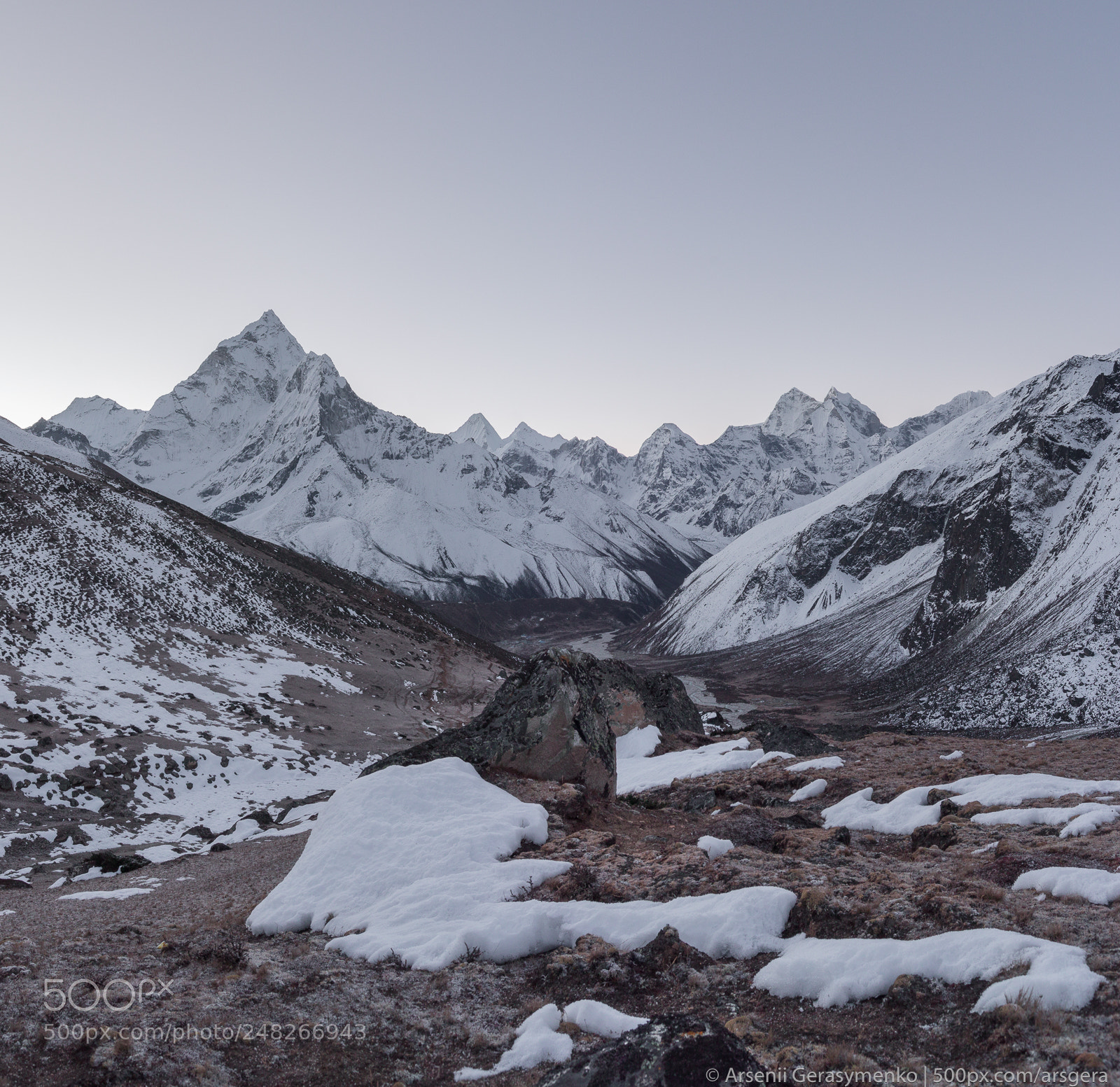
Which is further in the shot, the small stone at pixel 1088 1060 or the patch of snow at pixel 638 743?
the patch of snow at pixel 638 743

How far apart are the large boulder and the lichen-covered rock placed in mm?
13115

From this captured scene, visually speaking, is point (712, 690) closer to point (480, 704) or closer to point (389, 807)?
point (480, 704)

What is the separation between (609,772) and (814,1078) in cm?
1396

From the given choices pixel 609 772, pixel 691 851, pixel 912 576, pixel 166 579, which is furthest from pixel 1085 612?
pixel 166 579

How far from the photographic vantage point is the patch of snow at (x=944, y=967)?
21.8 feet

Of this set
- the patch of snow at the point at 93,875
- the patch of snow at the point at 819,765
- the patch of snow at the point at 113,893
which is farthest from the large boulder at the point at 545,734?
the patch of snow at the point at 93,875

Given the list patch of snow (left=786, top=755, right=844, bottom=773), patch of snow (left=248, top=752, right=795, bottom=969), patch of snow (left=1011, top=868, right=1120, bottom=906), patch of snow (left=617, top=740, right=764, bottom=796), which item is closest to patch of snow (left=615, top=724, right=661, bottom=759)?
patch of snow (left=617, top=740, right=764, bottom=796)

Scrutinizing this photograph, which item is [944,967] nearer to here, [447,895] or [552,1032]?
[552,1032]

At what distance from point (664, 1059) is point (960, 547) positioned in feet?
368

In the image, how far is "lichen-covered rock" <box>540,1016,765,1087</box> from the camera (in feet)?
16.4

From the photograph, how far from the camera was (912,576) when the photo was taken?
123m
